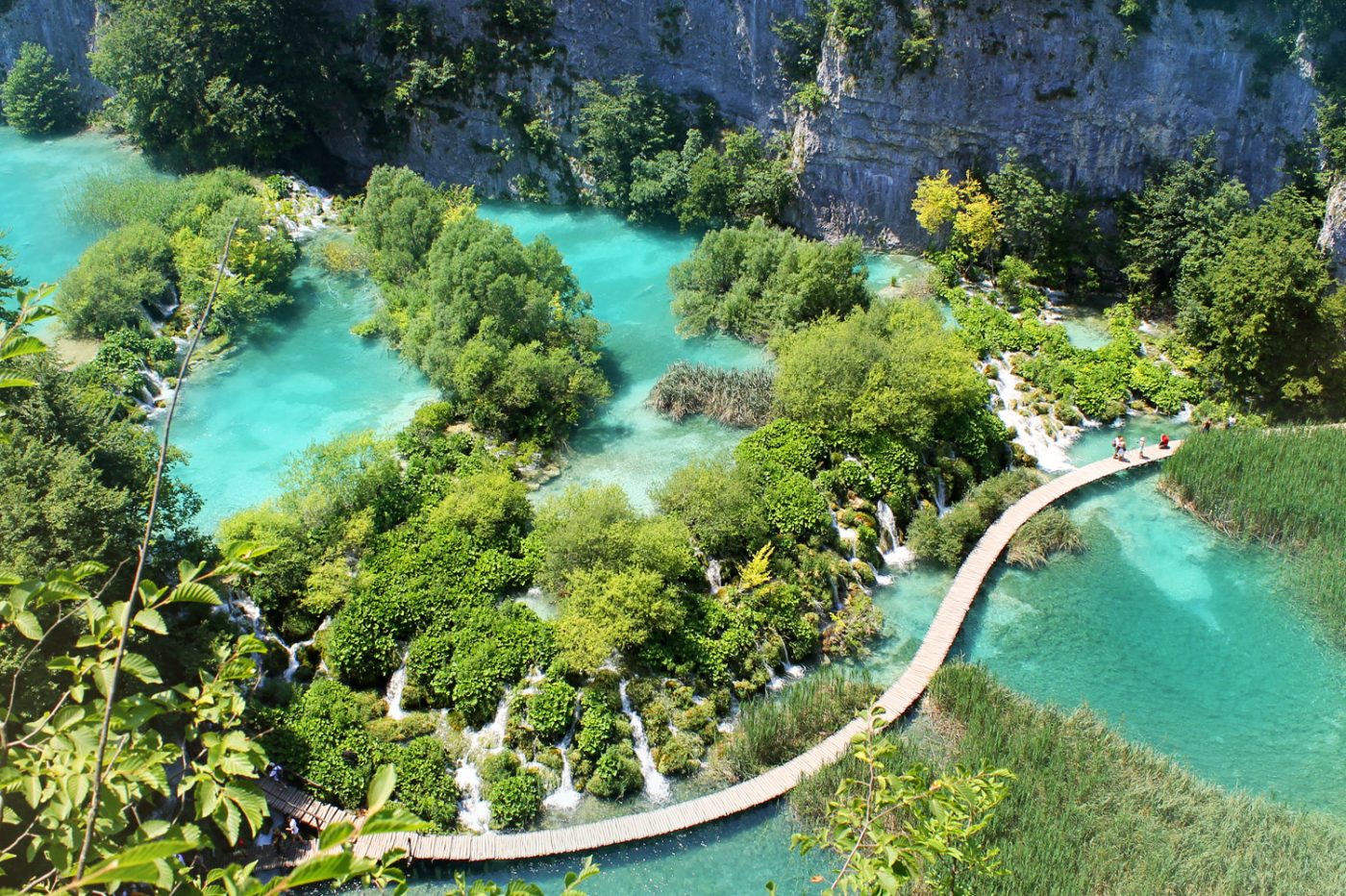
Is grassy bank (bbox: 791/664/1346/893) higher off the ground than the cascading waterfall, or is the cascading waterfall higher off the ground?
grassy bank (bbox: 791/664/1346/893)

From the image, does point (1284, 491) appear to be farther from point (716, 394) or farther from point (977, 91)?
point (977, 91)

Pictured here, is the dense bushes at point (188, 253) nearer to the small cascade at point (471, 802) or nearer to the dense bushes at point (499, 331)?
the dense bushes at point (499, 331)

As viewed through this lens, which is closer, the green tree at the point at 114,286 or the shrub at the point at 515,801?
the shrub at the point at 515,801

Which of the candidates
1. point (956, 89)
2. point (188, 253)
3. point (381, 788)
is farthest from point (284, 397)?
point (381, 788)

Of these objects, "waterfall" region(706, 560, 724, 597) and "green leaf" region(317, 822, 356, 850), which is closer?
"green leaf" region(317, 822, 356, 850)

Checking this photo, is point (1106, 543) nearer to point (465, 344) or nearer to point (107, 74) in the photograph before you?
point (465, 344)

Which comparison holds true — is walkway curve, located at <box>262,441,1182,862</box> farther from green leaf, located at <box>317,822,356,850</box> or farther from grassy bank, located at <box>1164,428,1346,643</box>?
green leaf, located at <box>317,822,356,850</box>

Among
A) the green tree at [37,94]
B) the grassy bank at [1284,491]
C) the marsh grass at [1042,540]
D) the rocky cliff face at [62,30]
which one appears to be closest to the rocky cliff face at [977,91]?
the grassy bank at [1284,491]

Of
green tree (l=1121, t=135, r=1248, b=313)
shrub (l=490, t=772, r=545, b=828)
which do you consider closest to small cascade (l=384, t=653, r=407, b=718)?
shrub (l=490, t=772, r=545, b=828)
